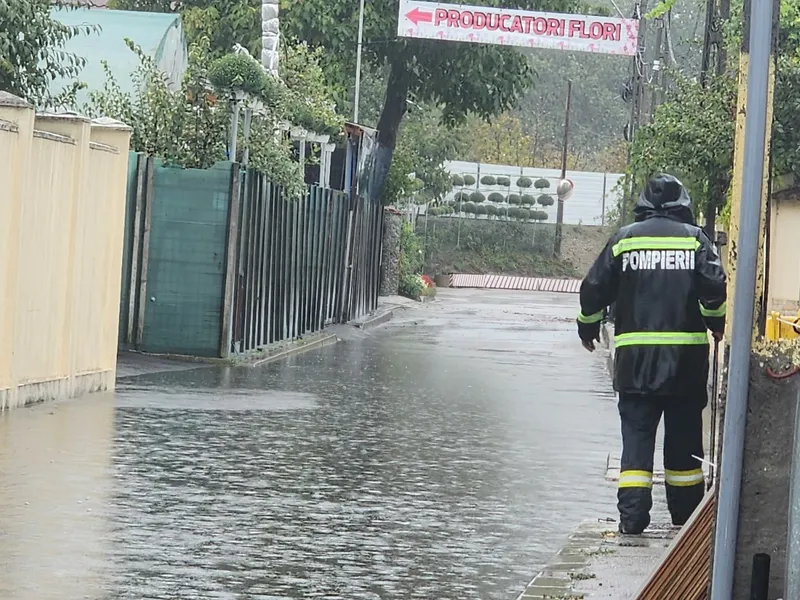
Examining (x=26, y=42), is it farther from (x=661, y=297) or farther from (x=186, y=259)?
(x=661, y=297)

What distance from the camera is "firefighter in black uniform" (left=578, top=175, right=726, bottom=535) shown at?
26.9 feet

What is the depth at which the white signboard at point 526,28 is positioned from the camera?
2961 cm

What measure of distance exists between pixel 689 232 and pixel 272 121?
13.5 metres

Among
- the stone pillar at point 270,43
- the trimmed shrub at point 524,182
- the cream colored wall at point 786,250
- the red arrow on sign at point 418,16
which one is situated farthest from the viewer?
the trimmed shrub at point 524,182

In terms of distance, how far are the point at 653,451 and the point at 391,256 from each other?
117 feet

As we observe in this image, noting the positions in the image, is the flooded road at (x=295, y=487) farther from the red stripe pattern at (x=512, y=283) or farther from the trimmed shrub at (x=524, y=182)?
the trimmed shrub at (x=524, y=182)

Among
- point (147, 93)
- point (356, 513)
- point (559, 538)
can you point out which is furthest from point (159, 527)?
point (147, 93)

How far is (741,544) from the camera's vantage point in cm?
491

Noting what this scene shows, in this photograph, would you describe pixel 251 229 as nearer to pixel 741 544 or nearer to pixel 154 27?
pixel 154 27

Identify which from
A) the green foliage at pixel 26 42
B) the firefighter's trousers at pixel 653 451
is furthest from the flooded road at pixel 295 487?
the green foliage at pixel 26 42

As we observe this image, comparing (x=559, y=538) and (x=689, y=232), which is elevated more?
(x=689, y=232)

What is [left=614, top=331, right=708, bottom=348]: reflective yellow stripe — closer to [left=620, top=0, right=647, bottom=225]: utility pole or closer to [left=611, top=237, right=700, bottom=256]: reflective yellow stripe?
[left=611, top=237, right=700, bottom=256]: reflective yellow stripe

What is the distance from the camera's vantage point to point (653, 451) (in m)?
8.32

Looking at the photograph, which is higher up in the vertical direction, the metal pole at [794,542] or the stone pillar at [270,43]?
→ the stone pillar at [270,43]
